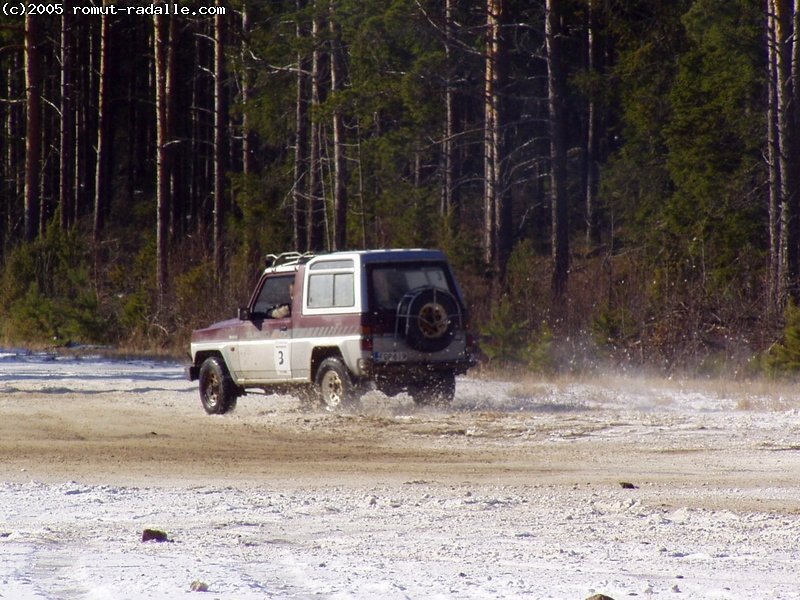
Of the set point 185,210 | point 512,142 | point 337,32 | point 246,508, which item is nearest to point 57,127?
point 185,210

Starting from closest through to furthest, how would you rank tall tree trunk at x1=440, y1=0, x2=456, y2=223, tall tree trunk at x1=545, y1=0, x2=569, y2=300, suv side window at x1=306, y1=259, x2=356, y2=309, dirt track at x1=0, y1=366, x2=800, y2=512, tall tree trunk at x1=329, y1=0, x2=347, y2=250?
1. dirt track at x1=0, y1=366, x2=800, y2=512
2. suv side window at x1=306, y1=259, x2=356, y2=309
3. tall tree trunk at x1=545, y1=0, x2=569, y2=300
4. tall tree trunk at x1=440, y1=0, x2=456, y2=223
5. tall tree trunk at x1=329, y1=0, x2=347, y2=250

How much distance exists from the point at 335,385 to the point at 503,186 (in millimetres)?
15874

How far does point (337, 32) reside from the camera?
33.7 meters

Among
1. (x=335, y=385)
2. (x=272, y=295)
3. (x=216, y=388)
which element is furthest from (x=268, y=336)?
(x=335, y=385)

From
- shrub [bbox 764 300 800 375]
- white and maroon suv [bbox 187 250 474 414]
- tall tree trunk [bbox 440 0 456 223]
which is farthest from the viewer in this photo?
tall tree trunk [bbox 440 0 456 223]

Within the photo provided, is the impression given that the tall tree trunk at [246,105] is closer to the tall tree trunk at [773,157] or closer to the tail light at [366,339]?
the tall tree trunk at [773,157]

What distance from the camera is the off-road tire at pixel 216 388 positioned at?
676 inches

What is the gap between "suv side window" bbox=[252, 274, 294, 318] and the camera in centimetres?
1689

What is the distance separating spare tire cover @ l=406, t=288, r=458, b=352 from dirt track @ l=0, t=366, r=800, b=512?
2.95 ft

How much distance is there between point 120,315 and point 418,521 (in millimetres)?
23428

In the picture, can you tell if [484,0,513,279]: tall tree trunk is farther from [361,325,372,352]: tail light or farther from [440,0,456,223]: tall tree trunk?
[361,325,372,352]: tail light

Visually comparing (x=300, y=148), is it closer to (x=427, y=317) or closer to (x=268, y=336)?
(x=268, y=336)

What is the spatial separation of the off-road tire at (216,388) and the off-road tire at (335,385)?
1539 millimetres

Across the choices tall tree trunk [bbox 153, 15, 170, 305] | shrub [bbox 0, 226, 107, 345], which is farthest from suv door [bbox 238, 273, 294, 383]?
tall tree trunk [bbox 153, 15, 170, 305]
